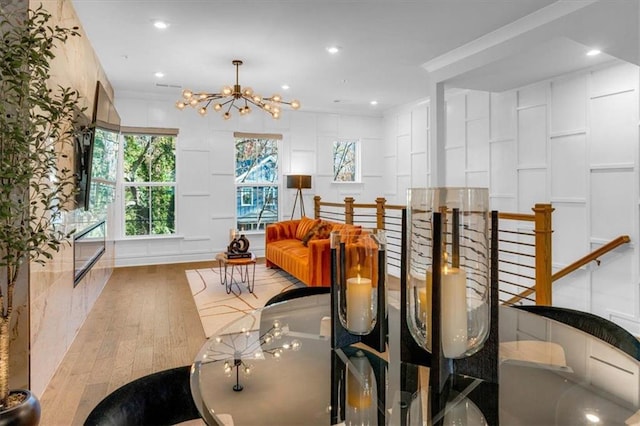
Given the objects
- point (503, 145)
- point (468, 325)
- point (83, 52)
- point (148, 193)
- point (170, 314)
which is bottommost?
point (170, 314)

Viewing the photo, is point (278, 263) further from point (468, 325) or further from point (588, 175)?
point (468, 325)

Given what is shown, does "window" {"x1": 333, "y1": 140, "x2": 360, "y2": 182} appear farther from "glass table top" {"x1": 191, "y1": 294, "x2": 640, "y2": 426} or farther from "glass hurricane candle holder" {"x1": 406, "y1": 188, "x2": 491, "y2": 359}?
"glass hurricane candle holder" {"x1": 406, "y1": 188, "x2": 491, "y2": 359}

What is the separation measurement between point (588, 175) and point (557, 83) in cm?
123

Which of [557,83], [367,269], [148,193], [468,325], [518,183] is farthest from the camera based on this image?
[148,193]

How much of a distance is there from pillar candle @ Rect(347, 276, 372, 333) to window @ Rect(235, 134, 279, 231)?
610cm

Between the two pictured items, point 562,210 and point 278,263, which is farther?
point 278,263

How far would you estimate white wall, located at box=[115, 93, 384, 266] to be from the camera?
21.4 ft

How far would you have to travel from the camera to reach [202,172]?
6.87m

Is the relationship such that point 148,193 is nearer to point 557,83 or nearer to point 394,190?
point 394,190

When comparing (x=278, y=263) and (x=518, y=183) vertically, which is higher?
(x=518, y=183)

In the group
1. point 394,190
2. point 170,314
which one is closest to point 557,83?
point 394,190

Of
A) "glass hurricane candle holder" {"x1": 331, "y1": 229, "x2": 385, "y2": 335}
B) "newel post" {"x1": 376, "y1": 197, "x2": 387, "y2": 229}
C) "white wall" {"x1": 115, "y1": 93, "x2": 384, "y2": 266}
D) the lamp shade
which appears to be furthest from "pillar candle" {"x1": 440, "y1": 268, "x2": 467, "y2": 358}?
"white wall" {"x1": 115, "y1": 93, "x2": 384, "y2": 266}

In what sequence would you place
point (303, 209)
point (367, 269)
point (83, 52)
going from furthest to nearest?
point (303, 209) → point (83, 52) → point (367, 269)

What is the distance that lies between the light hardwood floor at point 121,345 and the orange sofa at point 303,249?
4.30ft
